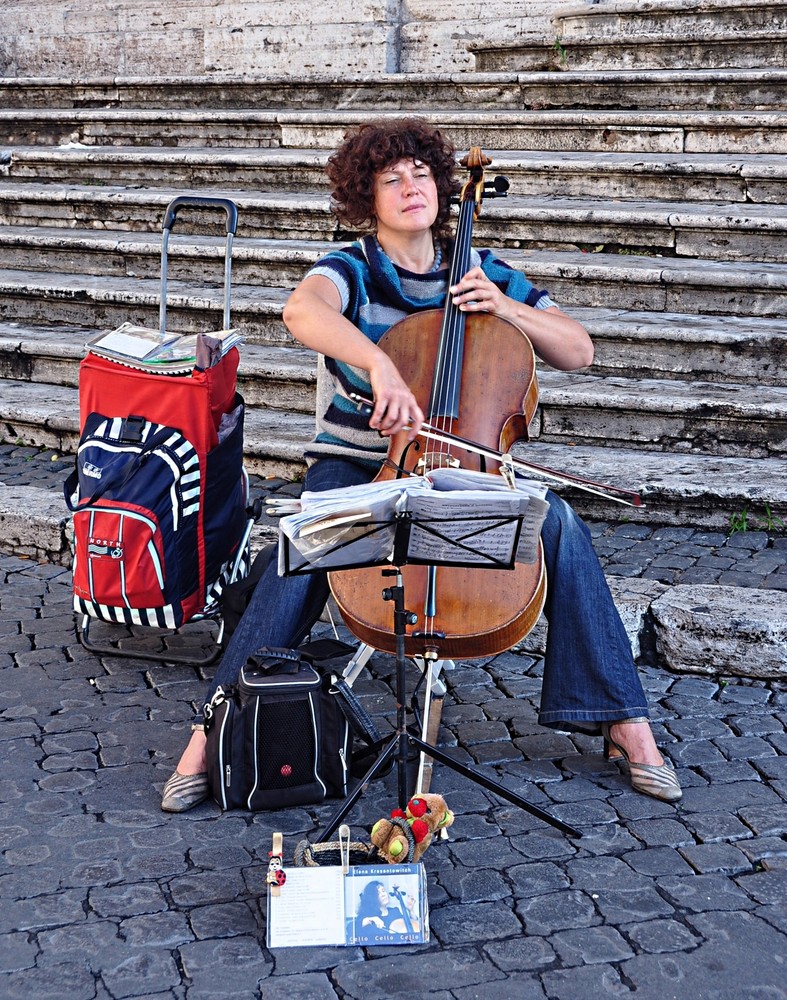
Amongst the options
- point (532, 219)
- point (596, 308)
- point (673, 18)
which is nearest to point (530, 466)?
point (596, 308)

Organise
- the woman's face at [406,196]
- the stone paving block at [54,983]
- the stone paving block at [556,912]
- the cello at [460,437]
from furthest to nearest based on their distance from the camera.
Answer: the woman's face at [406,196] < the cello at [460,437] < the stone paving block at [556,912] < the stone paving block at [54,983]

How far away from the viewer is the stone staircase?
4898 mm

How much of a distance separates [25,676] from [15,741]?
425mm

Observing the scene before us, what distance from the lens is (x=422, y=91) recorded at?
7.68m

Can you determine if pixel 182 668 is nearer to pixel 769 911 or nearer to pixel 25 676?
pixel 25 676

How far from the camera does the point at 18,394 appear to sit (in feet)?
19.0

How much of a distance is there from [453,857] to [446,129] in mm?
5143

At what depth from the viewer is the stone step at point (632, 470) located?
4.36 m

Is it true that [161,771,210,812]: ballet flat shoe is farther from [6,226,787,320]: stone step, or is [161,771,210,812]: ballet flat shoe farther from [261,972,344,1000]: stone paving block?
[6,226,787,320]: stone step

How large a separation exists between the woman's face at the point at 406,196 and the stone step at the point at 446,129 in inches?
137

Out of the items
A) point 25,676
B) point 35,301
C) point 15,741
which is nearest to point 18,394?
point 35,301

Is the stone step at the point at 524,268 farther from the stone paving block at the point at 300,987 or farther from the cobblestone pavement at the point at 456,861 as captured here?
the stone paving block at the point at 300,987

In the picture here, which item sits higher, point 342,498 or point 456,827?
point 342,498

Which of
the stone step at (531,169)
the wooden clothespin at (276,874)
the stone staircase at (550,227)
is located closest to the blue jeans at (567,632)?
the wooden clothespin at (276,874)
